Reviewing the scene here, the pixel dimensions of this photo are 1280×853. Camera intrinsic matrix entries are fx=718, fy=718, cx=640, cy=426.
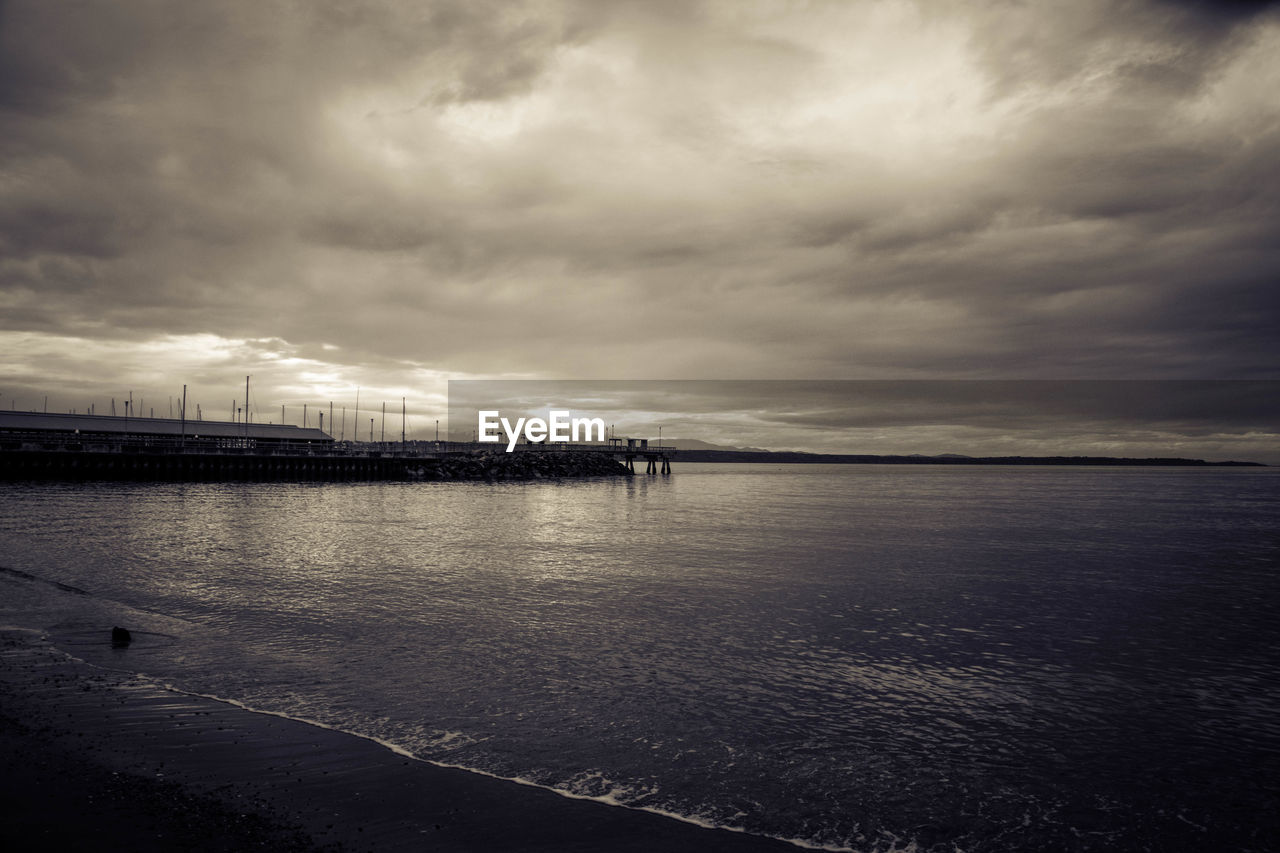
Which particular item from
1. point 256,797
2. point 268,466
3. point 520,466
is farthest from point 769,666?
point 520,466

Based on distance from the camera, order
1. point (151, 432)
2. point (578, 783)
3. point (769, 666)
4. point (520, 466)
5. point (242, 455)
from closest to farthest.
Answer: point (578, 783) → point (769, 666) → point (242, 455) → point (520, 466) → point (151, 432)

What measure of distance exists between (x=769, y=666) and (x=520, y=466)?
105 meters

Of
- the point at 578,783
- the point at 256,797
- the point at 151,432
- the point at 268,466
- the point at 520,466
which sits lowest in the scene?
the point at 520,466

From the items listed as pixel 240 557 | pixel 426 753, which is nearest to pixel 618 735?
pixel 426 753

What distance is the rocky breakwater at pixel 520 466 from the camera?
10706 centimetres

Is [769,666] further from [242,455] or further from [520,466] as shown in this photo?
[520,466]

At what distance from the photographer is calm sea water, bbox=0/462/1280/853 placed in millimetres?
7594

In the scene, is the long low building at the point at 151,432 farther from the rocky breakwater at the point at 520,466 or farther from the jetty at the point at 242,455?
the rocky breakwater at the point at 520,466

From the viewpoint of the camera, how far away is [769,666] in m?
12.4

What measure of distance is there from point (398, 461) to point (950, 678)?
98.2 meters

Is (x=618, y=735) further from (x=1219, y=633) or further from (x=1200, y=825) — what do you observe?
(x=1219, y=633)

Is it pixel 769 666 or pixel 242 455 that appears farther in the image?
pixel 242 455

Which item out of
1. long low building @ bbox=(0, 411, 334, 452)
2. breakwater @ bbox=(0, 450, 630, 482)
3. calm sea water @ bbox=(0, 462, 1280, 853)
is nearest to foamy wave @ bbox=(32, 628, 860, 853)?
calm sea water @ bbox=(0, 462, 1280, 853)

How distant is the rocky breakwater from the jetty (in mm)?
182
